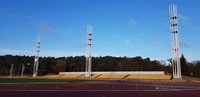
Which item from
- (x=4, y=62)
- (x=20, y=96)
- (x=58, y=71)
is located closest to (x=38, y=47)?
(x=58, y=71)

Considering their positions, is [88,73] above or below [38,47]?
below

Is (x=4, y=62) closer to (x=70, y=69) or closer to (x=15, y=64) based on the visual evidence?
(x=15, y=64)

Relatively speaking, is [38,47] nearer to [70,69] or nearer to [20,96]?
[70,69]

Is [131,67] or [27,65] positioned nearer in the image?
[131,67]

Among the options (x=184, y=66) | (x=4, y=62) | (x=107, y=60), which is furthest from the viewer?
(x=4, y=62)

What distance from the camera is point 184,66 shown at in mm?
91812

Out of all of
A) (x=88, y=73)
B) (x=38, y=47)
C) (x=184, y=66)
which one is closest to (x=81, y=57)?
(x=38, y=47)

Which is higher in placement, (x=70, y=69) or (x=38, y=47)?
(x=38, y=47)

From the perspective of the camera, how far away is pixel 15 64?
5300 inches

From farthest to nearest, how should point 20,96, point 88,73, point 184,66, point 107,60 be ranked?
point 107,60 < point 184,66 < point 88,73 < point 20,96

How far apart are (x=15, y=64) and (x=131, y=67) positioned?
64886mm

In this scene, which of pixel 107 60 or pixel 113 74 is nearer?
pixel 113 74

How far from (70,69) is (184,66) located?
63.8m

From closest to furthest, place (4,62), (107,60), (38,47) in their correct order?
1. (38,47)
2. (107,60)
3. (4,62)
